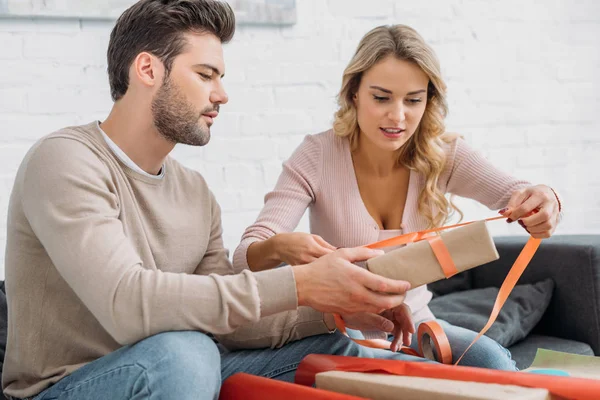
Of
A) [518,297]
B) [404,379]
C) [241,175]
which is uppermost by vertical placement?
[241,175]

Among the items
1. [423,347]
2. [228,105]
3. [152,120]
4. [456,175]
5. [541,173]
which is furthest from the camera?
[541,173]

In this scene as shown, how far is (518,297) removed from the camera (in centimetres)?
225

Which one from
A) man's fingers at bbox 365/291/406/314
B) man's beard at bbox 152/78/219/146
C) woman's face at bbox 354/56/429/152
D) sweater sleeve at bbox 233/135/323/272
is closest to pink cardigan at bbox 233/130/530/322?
sweater sleeve at bbox 233/135/323/272

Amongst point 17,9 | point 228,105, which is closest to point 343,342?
point 228,105

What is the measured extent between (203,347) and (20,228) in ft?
1.36

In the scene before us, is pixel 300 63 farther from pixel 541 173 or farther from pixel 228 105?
pixel 541 173

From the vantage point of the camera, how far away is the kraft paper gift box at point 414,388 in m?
1.03

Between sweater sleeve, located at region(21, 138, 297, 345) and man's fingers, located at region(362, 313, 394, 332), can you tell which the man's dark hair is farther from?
man's fingers, located at region(362, 313, 394, 332)

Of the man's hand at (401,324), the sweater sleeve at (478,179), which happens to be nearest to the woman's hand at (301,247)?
the man's hand at (401,324)

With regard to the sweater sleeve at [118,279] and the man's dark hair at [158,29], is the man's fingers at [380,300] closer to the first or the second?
the sweater sleeve at [118,279]

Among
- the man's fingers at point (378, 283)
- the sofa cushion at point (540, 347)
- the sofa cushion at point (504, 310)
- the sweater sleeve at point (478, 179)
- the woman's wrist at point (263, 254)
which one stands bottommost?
the sofa cushion at point (540, 347)

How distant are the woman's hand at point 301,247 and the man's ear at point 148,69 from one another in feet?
1.37

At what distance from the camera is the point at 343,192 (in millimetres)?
1841

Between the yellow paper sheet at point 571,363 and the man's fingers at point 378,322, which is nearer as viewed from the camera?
the yellow paper sheet at point 571,363
